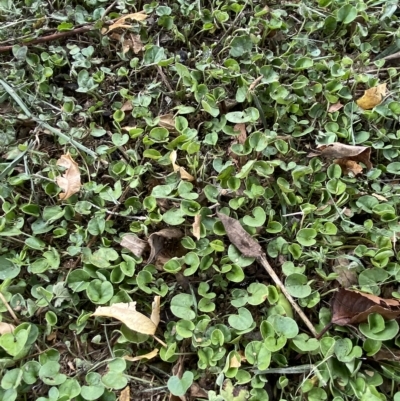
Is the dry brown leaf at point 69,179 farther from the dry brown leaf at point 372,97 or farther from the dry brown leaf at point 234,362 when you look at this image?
the dry brown leaf at point 372,97

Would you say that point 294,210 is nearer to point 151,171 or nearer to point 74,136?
point 151,171

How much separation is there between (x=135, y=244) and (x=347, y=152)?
639 mm

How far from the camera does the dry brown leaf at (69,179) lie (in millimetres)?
1431

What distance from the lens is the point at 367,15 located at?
5.64ft

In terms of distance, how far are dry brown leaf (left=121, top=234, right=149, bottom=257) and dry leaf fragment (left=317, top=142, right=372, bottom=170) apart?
0.57m

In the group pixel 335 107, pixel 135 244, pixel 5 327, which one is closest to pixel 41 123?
pixel 135 244

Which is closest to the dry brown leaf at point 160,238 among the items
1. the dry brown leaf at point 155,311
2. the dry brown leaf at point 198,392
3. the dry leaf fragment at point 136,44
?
the dry brown leaf at point 155,311

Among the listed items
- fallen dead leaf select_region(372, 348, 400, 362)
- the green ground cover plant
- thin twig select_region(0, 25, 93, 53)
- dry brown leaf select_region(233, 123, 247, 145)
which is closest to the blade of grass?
the green ground cover plant

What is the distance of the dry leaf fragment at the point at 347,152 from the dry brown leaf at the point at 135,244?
1.88ft

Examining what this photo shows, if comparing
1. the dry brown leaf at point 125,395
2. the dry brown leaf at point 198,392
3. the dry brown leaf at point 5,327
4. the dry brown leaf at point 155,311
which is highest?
the dry brown leaf at point 155,311

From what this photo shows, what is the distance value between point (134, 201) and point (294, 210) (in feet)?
1.42

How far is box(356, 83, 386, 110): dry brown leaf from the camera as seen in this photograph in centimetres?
156

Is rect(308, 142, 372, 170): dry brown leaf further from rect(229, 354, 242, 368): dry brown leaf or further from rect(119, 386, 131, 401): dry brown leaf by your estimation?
rect(119, 386, 131, 401): dry brown leaf

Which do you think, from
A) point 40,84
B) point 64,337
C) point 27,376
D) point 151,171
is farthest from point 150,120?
point 27,376
